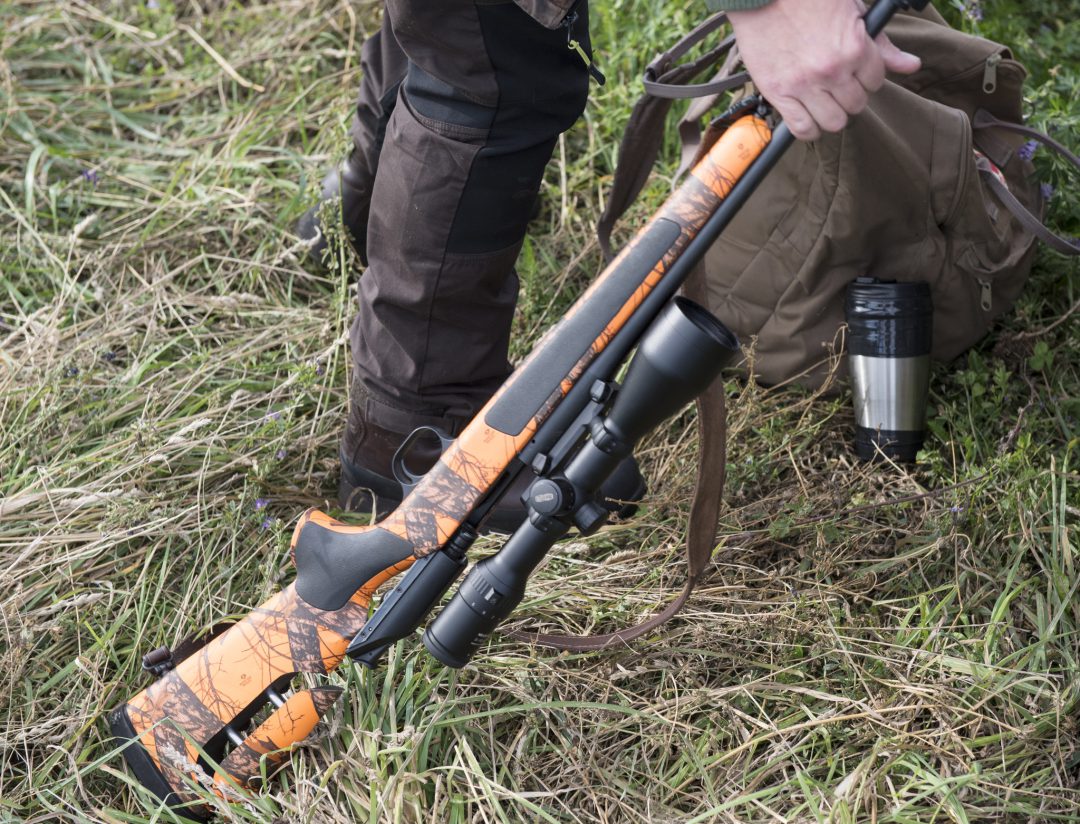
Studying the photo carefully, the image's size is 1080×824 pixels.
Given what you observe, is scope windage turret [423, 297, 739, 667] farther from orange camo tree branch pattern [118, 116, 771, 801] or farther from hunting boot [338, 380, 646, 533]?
hunting boot [338, 380, 646, 533]

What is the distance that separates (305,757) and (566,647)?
476mm

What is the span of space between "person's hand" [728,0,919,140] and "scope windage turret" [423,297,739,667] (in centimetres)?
30

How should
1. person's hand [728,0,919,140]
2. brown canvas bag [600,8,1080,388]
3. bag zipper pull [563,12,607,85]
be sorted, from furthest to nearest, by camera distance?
brown canvas bag [600,8,1080,388] → bag zipper pull [563,12,607,85] → person's hand [728,0,919,140]

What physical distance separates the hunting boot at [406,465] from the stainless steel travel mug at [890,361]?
51cm

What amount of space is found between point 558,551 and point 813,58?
3.75ft

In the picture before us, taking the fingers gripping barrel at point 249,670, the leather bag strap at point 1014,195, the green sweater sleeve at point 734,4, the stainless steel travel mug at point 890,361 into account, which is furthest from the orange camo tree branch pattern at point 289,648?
the leather bag strap at point 1014,195

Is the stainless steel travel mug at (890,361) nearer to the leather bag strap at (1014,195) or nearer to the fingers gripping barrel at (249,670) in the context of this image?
the leather bag strap at (1014,195)

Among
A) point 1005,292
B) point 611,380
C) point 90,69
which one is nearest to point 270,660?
point 611,380

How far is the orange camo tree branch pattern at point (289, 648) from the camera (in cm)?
165

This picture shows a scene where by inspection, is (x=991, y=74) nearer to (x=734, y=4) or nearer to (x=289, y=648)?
(x=734, y=4)

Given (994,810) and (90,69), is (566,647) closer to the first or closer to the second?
(994,810)

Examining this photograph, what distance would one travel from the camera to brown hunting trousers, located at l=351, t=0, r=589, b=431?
168cm

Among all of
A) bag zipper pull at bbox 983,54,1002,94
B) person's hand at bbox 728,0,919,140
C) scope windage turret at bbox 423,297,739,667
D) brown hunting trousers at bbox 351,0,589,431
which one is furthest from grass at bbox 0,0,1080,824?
person's hand at bbox 728,0,919,140

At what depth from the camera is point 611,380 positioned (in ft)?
5.26
